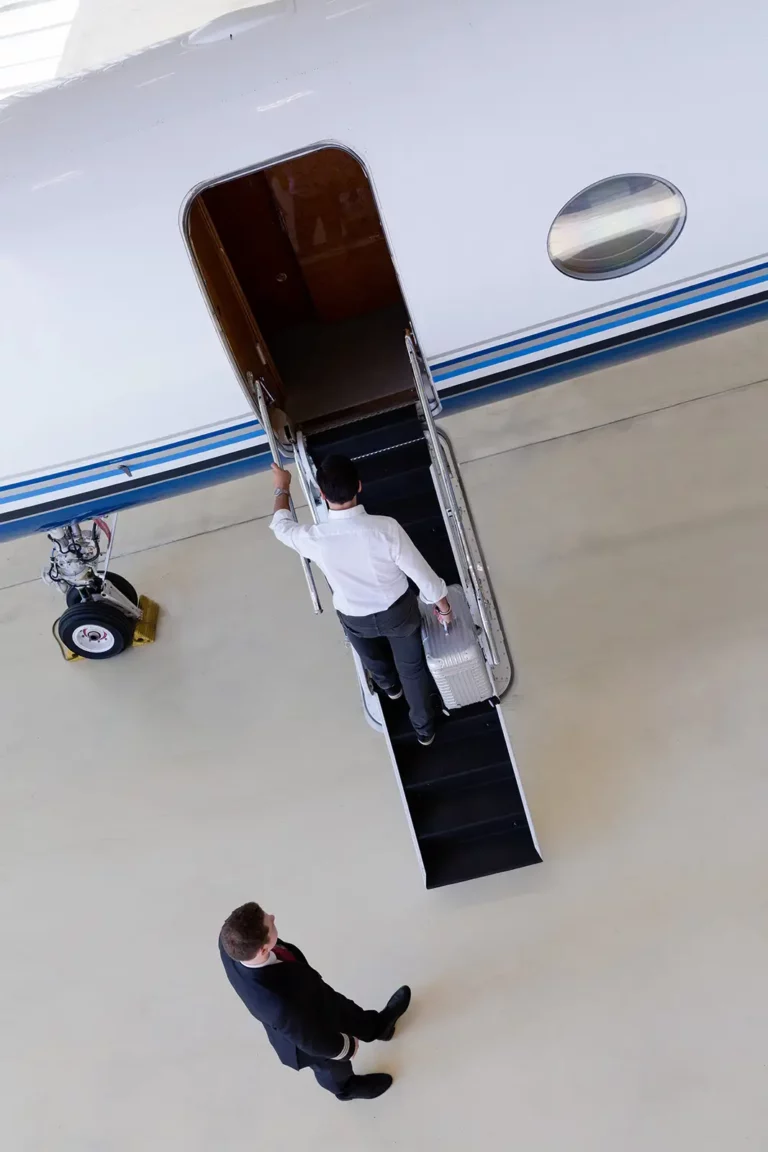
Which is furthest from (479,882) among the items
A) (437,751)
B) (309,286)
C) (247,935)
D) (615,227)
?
(309,286)

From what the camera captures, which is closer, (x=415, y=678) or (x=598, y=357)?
(x=415, y=678)

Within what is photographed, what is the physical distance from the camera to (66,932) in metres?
4.76

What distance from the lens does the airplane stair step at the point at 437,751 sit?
4340 millimetres

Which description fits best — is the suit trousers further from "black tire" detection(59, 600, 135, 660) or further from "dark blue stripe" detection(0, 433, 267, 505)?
"black tire" detection(59, 600, 135, 660)

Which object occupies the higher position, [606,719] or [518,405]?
[518,405]

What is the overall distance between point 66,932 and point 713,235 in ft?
15.7

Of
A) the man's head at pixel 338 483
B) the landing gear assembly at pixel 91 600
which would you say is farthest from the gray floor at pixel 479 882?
the man's head at pixel 338 483

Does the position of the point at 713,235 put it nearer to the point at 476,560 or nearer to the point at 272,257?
the point at 476,560

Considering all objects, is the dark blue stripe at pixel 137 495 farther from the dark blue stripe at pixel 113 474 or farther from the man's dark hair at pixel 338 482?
the man's dark hair at pixel 338 482

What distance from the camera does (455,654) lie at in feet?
12.7

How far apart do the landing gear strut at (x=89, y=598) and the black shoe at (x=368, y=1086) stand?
9.56 feet

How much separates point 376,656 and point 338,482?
3.76 feet

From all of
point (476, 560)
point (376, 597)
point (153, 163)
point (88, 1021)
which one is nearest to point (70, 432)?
point (153, 163)

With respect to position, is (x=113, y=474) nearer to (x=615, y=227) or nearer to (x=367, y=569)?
(x=367, y=569)
